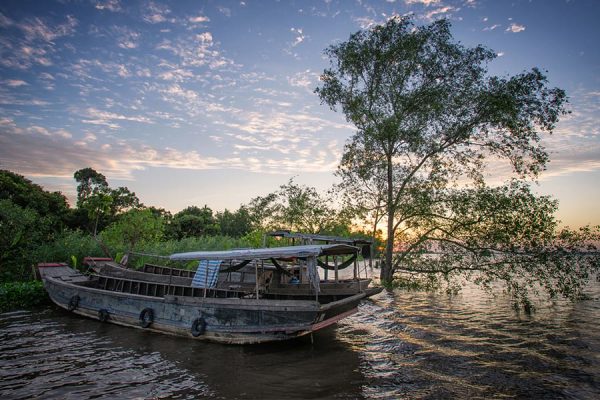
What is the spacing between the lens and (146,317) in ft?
37.3

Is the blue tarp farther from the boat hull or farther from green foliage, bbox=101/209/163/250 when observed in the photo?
green foliage, bbox=101/209/163/250

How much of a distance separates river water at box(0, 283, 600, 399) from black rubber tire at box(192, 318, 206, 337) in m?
0.45

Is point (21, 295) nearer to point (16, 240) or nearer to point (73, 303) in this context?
point (16, 240)

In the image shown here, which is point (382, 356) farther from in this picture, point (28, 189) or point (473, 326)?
point (28, 189)

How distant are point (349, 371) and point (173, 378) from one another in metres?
4.30

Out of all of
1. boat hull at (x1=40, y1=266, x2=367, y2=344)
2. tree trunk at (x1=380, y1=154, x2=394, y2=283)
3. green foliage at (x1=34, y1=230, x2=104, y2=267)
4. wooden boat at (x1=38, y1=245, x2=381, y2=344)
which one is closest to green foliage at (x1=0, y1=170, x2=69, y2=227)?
green foliage at (x1=34, y1=230, x2=104, y2=267)

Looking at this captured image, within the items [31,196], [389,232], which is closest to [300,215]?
[389,232]

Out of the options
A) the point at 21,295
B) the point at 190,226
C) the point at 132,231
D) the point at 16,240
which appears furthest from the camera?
the point at 190,226

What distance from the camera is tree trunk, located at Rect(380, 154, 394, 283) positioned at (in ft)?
59.1

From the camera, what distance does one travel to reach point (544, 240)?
14047mm

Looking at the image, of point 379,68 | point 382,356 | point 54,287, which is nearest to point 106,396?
point 382,356

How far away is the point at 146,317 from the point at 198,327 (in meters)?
2.41

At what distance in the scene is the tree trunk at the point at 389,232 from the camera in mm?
18016

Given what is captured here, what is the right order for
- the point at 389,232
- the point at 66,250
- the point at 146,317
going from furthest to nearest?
the point at 66,250 < the point at 389,232 < the point at 146,317
